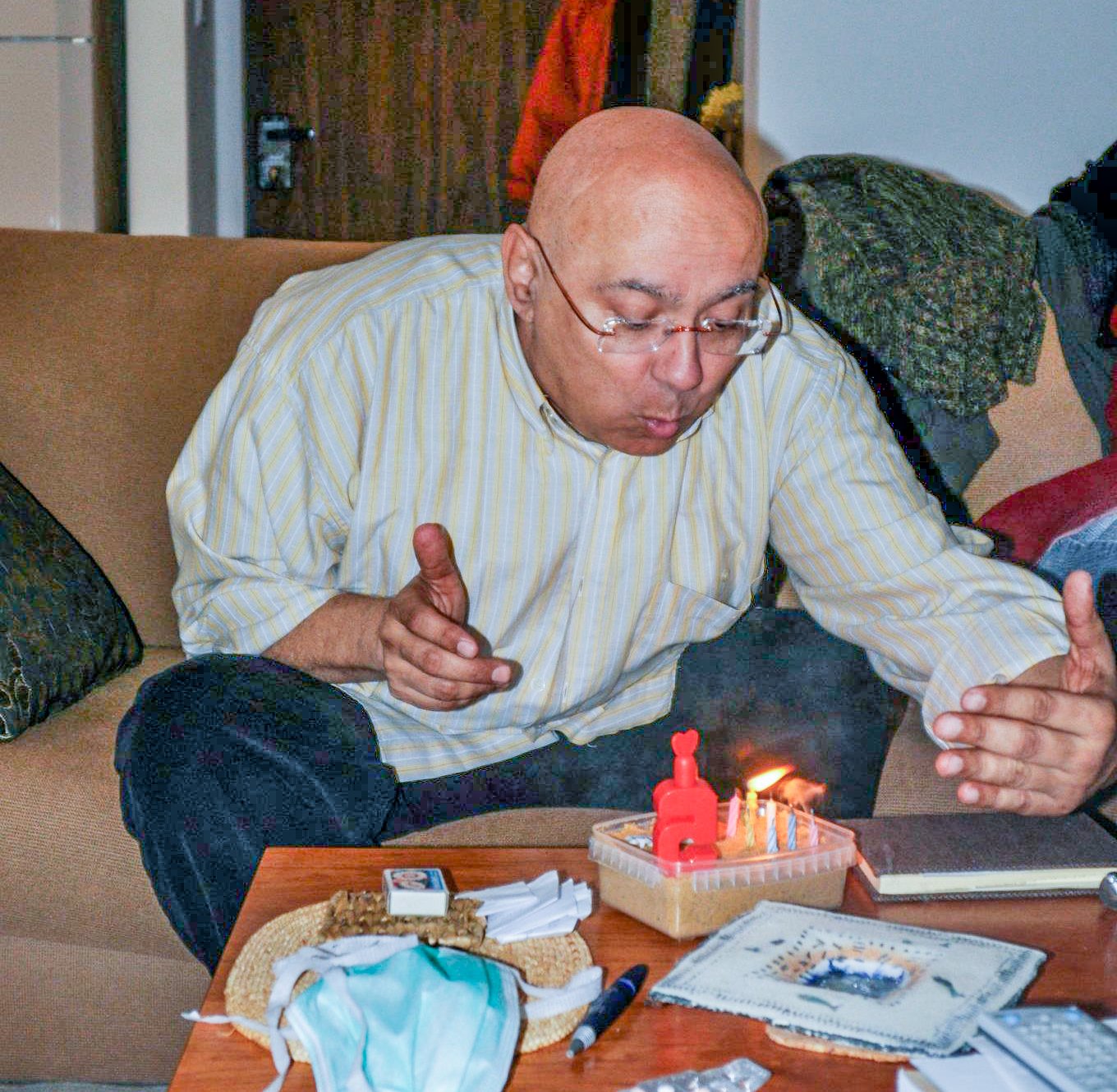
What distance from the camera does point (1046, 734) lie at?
1.10m

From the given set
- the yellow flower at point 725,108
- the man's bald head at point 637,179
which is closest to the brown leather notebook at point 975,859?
the man's bald head at point 637,179

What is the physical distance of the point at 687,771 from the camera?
976 mm

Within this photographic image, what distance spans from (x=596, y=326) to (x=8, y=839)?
32.6 inches

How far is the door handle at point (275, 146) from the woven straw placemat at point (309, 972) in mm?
3331

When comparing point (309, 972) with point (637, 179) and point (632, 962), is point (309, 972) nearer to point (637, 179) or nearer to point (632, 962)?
point (632, 962)

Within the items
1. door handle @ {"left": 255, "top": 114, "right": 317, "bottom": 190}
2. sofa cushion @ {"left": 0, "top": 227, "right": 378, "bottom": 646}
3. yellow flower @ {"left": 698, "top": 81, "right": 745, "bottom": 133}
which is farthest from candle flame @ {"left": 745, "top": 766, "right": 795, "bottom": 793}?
door handle @ {"left": 255, "top": 114, "right": 317, "bottom": 190}

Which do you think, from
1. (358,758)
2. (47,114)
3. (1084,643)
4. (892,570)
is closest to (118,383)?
(358,758)

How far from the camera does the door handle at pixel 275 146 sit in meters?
3.91

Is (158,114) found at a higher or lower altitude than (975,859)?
higher

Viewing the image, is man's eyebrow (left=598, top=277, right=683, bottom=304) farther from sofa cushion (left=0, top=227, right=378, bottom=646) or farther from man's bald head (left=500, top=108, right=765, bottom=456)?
sofa cushion (left=0, top=227, right=378, bottom=646)

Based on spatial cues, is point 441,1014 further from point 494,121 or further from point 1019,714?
point 494,121

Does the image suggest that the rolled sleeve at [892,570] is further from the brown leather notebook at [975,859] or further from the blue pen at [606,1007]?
the blue pen at [606,1007]

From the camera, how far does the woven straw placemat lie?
31.1 inches

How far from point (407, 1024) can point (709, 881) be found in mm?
282
